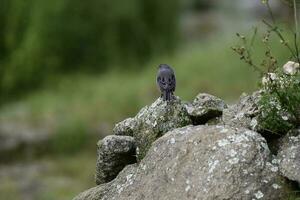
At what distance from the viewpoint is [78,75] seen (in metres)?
27.2

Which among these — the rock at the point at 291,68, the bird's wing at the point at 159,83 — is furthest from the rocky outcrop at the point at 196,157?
the bird's wing at the point at 159,83

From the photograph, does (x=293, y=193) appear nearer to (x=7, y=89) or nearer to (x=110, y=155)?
(x=110, y=155)

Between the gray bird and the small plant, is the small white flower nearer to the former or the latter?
the small plant

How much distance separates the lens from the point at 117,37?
2742 cm

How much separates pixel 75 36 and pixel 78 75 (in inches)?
50.4

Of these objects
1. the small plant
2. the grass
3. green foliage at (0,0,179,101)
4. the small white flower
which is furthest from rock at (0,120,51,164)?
the small white flower

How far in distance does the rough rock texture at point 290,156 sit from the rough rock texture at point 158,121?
1.13m

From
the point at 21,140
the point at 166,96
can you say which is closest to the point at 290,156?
the point at 166,96

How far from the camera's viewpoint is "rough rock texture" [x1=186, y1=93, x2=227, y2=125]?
7.38 meters

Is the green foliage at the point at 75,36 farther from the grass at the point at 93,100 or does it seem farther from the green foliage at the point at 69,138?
the green foliage at the point at 69,138

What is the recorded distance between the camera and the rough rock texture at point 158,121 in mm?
7473

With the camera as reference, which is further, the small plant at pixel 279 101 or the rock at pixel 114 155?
the rock at pixel 114 155

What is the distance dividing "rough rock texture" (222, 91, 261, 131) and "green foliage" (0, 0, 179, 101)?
18761 mm

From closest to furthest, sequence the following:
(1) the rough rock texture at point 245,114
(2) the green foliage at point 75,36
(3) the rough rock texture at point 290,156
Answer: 1. (3) the rough rock texture at point 290,156
2. (1) the rough rock texture at point 245,114
3. (2) the green foliage at point 75,36
